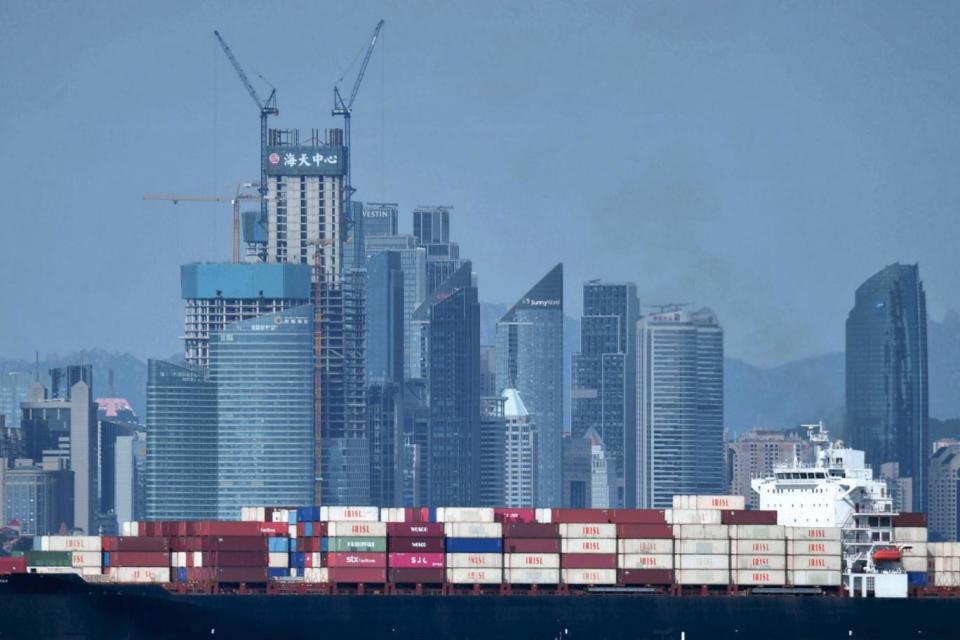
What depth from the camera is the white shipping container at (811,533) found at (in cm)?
9338

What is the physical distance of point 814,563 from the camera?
93438mm

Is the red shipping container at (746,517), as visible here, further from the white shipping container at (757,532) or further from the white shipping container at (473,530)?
the white shipping container at (473,530)

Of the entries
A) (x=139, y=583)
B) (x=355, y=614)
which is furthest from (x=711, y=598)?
(x=139, y=583)

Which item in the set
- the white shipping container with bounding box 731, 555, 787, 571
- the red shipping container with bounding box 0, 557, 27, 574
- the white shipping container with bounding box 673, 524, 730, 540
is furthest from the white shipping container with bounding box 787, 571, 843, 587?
the red shipping container with bounding box 0, 557, 27, 574

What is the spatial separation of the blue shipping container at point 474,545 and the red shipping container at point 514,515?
2107mm

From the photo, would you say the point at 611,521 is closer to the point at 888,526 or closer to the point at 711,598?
the point at 711,598

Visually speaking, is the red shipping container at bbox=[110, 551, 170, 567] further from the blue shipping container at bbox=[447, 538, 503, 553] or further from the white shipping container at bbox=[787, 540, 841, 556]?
the white shipping container at bbox=[787, 540, 841, 556]

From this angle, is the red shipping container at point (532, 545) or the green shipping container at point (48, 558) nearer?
the red shipping container at point (532, 545)

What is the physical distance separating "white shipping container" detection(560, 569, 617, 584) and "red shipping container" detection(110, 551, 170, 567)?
48.0 feet

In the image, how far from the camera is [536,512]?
320ft

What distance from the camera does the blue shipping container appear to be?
3671 inches

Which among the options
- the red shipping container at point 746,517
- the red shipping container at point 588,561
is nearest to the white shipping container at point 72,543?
the red shipping container at point 588,561

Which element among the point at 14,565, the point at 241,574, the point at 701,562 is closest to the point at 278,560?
the point at 241,574

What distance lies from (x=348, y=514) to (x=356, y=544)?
169cm
